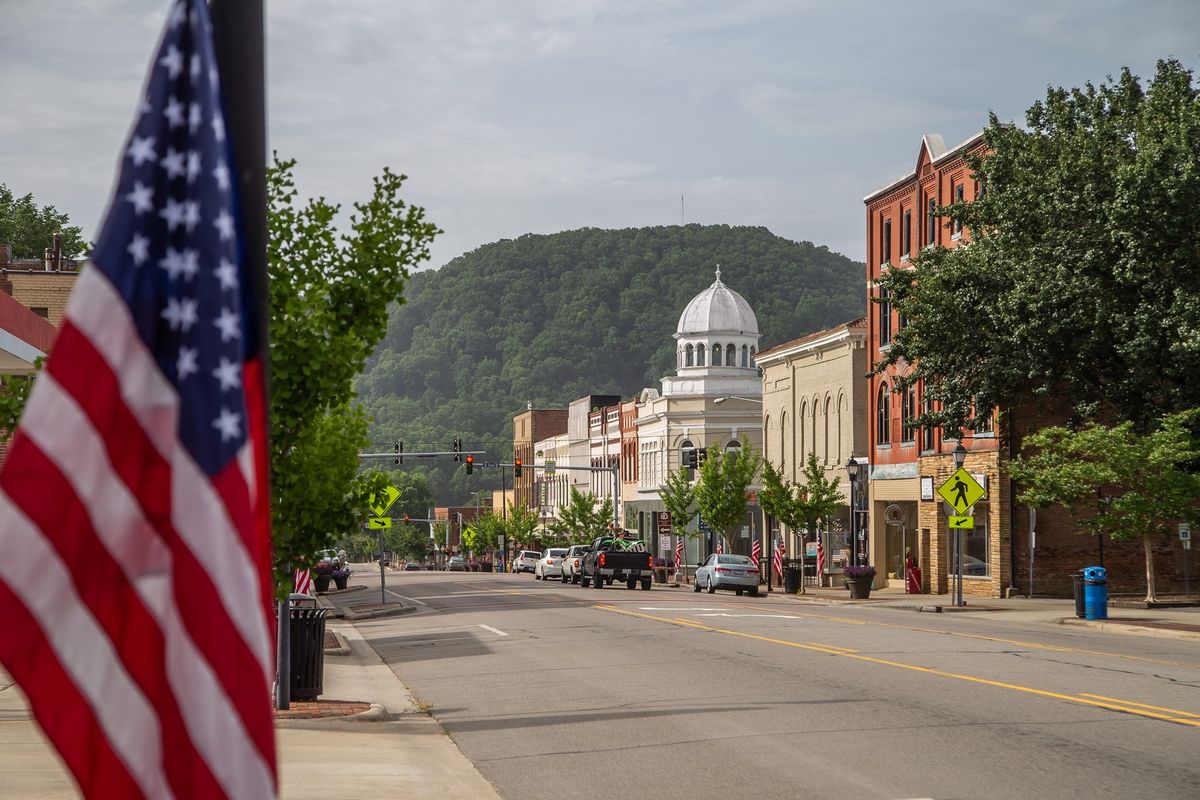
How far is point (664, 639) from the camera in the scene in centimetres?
2569

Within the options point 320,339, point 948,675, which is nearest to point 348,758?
point 320,339

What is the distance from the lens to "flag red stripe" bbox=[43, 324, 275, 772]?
3598 mm

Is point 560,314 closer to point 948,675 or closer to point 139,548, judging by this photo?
point 948,675

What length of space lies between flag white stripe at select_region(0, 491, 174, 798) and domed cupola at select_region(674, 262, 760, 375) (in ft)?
282

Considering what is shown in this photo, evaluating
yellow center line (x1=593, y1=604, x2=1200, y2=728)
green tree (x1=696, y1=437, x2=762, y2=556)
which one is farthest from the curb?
green tree (x1=696, y1=437, x2=762, y2=556)

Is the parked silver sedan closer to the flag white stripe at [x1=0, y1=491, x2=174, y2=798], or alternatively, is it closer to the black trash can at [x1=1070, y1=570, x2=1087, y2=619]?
the black trash can at [x1=1070, y1=570, x2=1087, y2=619]

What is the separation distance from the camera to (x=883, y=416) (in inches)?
2229

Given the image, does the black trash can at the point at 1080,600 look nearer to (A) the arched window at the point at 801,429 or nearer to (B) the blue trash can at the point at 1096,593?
(B) the blue trash can at the point at 1096,593

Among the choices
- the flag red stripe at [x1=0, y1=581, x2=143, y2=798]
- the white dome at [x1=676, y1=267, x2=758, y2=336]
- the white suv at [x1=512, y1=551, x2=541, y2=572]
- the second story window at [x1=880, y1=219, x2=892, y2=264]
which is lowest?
the white suv at [x1=512, y1=551, x2=541, y2=572]

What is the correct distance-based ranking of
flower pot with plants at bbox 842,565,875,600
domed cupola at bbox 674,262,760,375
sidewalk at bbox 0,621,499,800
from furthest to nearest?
domed cupola at bbox 674,262,760,375 < flower pot with plants at bbox 842,565,875,600 < sidewalk at bbox 0,621,499,800

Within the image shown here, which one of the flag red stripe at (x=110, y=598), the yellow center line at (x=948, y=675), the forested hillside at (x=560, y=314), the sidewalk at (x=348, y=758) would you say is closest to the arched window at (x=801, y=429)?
the yellow center line at (x=948, y=675)

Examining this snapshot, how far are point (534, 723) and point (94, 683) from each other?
38.5ft

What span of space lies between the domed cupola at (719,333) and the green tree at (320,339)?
7560cm

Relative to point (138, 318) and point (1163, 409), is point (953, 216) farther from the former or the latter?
point (138, 318)
